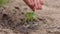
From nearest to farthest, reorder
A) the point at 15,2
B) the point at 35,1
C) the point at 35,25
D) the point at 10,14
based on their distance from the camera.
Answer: the point at 35,1
the point at 35,25
the point at 10,14
the point at 15,2

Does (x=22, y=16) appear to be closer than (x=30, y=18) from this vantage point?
No

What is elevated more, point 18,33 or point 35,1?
point 35,1

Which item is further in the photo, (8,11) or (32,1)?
(8,11)

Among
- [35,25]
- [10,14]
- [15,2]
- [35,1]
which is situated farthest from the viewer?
[15,2]

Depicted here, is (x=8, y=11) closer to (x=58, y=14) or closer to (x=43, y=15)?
(x=43, y=15)

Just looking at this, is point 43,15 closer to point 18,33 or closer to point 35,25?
point 35,25

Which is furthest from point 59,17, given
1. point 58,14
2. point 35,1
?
point 35,1
